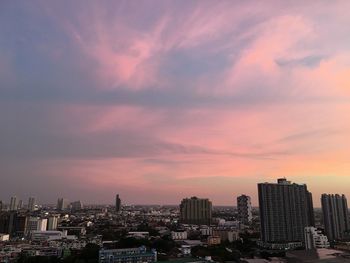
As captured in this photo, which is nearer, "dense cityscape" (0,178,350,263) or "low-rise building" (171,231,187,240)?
"dense cityscape" (0,178,350,263)

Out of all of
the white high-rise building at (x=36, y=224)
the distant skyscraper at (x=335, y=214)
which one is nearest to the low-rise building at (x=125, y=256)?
the distant skyscraper at (x=335, y=214)

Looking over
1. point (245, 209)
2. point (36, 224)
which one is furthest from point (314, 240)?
point (36, 224)

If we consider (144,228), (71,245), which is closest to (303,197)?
(144,228)

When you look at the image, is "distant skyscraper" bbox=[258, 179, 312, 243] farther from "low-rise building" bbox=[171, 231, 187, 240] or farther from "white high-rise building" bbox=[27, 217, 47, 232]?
"white high-rise building" bbox=[27, 217, 47, 232]

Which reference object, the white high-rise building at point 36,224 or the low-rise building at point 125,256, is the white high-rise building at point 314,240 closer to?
the low-rise building at point 125,256

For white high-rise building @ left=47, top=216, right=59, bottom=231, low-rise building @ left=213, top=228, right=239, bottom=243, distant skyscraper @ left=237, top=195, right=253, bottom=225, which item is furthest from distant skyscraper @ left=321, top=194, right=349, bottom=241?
white high-rise building @ left=47, top=216, right=59, bottom=231

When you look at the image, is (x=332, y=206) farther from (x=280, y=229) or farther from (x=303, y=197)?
(x=280, y=229)
